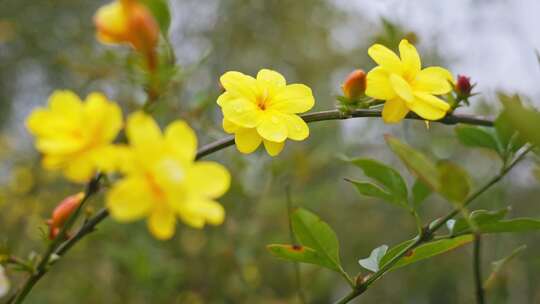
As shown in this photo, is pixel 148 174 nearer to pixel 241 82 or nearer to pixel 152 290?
pixel 241 82

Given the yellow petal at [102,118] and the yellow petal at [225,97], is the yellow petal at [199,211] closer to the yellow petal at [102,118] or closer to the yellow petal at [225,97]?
the yellow petal at [102,118]

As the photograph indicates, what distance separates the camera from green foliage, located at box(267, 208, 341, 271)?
549 millimetres

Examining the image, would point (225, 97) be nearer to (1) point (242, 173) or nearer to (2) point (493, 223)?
(2) point (493, 223)

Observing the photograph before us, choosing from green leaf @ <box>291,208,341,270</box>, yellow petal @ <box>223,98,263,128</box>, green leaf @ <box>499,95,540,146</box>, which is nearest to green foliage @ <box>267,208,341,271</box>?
green leaf @ <box>291,208,341,270</box>

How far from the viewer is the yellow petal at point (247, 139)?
0.54 metres

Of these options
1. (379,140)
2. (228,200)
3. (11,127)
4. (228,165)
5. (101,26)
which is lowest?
(11,127)

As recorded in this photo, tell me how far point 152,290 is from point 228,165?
1.52ft

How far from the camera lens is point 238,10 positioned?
335 cm

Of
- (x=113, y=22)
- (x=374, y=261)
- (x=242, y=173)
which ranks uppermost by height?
(x=113, y=22)

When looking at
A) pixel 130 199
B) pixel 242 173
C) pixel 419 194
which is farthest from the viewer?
pixel 242 173

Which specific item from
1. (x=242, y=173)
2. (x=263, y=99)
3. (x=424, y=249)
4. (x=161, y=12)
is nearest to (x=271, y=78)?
(x=263, y=99)

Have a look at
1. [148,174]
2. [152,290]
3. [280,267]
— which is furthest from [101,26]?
[280,267]

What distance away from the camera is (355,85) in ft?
1.76

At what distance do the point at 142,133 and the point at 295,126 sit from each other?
0.22m
